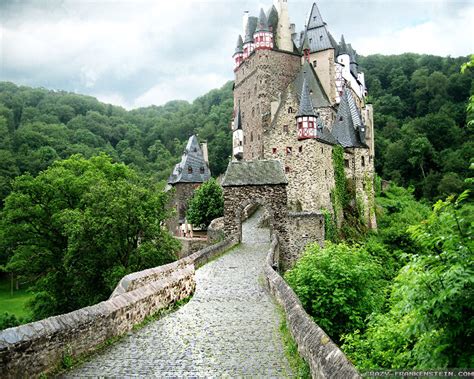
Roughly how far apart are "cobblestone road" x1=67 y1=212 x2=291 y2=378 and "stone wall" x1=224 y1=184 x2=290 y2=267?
11.6m

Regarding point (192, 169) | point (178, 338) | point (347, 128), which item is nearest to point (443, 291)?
point (178, 338)

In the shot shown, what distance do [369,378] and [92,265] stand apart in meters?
19.3

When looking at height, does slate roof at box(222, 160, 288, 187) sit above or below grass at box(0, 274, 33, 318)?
above

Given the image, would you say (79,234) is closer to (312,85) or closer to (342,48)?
(312,85)

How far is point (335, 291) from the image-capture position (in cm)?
1364

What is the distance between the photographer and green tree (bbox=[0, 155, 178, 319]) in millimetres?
21891

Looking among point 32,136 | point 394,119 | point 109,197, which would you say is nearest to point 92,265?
point 109,197

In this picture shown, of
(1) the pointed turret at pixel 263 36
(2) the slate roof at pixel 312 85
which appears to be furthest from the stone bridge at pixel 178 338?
(1) the pointed turret at pixel 263 36

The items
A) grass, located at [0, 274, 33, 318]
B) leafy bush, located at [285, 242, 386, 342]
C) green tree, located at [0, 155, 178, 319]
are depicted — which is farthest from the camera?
grass, located at [0, 274, 33, 318]

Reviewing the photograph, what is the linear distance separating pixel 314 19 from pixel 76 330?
44642 mm

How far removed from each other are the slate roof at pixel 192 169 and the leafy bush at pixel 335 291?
1404 inches

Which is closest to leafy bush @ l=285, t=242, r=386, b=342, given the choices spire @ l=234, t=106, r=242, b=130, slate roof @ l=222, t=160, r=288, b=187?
slate roof @ l=222, t=160, r=288, b=187

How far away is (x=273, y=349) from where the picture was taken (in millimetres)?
8023

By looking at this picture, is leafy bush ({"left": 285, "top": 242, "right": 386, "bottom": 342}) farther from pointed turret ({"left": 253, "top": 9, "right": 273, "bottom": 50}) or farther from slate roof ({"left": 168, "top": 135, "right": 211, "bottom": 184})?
slate roof ({"left": 168, "top": 135, "right": 211, "bottom": 184})
